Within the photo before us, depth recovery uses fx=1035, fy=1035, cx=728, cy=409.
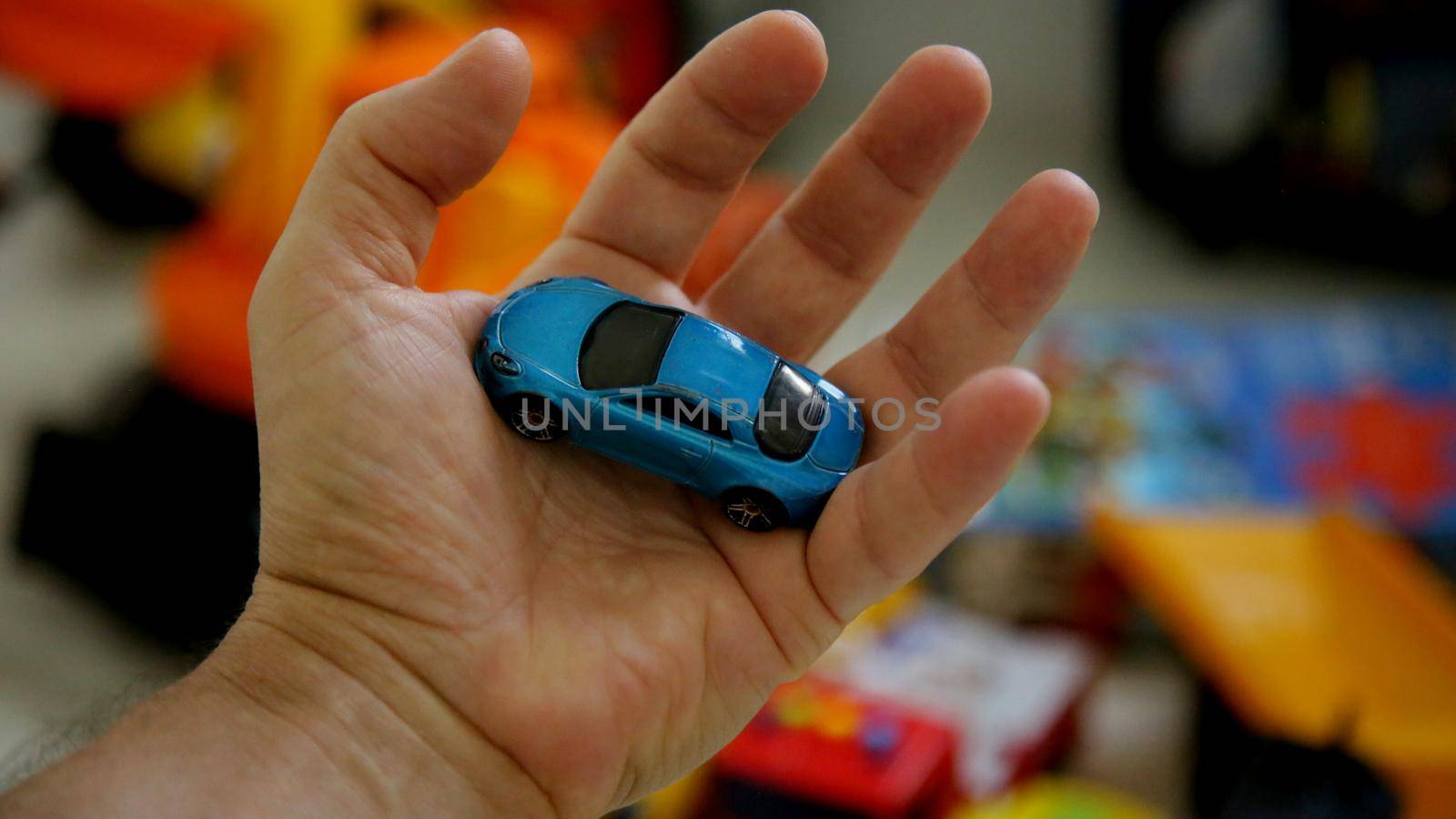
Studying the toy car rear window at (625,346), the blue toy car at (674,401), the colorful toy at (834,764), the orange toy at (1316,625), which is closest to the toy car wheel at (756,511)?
the blue toy car at (674,401)

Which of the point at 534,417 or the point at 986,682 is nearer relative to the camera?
the point at 534,417

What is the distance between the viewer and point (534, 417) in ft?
3.40

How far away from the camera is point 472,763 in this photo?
0.90 meters

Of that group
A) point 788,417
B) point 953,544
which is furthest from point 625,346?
point 953,544

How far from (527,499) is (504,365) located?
0.44 feet

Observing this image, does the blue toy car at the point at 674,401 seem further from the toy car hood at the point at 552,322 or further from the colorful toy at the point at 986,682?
the colorful toy at the point at 986,682

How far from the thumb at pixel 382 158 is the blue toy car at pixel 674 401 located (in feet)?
0.54

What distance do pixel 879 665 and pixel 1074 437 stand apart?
2.76ft

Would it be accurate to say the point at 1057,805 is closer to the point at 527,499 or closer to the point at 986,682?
the point at 986,682

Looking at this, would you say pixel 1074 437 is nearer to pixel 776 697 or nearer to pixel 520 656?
pixel 776 697

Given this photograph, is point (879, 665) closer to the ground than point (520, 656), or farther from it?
closer to the ground

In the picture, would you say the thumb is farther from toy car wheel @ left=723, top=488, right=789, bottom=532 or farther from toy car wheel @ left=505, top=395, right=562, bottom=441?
toy car wheel @ left=723, top=488, right=789, bottom=532

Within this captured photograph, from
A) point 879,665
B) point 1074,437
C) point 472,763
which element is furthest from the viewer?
point 1074,437

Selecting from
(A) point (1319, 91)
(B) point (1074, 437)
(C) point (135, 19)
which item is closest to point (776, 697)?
(B) point (1074, 437)
